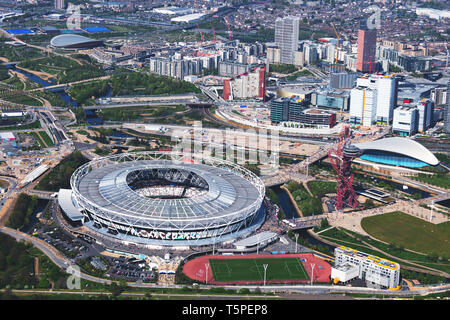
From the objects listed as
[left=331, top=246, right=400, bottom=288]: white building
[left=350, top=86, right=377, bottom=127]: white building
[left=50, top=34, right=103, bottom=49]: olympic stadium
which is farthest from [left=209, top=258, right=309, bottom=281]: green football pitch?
[left=50, top=34, right=103, bottom=49]: olympic stadium

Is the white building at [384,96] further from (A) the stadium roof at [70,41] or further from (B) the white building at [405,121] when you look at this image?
(A) the stadium roof at [70,41]

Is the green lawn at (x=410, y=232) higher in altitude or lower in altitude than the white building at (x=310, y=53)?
lower

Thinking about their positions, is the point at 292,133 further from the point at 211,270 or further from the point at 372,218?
the point at 211,270

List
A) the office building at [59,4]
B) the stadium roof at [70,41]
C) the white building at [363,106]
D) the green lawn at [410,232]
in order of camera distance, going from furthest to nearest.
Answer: the office building at [59,4], the stadium roof at [70,41], the white building at [363,106], the green lawn at [410,232]

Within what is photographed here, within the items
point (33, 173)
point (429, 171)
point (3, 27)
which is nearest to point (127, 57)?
point (3, 27)

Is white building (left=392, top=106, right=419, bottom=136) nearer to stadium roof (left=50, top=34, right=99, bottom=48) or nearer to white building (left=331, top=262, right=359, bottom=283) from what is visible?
white building (left=331, top=262, right=359, bottom=283)

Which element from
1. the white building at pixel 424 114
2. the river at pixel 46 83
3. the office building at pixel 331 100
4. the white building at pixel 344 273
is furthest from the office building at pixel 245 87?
the white building at pixel 344 273
